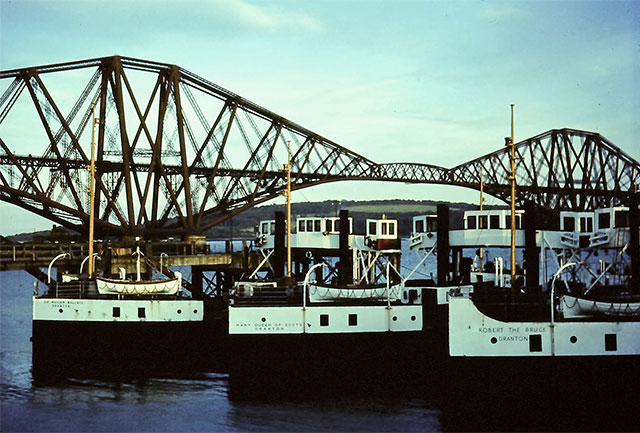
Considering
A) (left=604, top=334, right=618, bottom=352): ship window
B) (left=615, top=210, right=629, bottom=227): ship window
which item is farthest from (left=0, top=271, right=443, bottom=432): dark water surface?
(left=615, top=210, right=629, bottom=227): ship window

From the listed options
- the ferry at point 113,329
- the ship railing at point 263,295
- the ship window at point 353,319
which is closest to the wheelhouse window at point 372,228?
the ship railing at point 263,295

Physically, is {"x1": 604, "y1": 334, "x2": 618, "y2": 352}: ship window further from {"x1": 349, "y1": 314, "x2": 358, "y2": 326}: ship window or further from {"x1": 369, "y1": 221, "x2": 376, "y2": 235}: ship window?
{"x1": 369, "y1": 221, "x2": 376, "y2": 235}: ship window

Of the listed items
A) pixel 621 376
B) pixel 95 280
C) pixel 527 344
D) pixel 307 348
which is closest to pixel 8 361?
pixel 95 280

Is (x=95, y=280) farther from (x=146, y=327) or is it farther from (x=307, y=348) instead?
(x=307, y=348)

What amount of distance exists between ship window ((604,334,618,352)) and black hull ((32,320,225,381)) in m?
20.8

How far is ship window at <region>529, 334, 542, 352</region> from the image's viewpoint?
29.5 meters

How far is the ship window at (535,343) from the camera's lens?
96.9 feet

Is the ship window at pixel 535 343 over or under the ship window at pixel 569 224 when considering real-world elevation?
under

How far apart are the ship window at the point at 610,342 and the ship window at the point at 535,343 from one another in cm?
296

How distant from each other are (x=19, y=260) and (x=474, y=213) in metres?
31.3

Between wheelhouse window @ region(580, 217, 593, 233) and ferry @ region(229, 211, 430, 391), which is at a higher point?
wheelhouse window @ region(580, 217, 593, 233)

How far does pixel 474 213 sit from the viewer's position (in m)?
45.4

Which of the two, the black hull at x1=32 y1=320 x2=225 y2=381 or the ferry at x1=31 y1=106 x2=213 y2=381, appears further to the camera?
the ferry at x1=31 y1=106 x2=213 y2=381

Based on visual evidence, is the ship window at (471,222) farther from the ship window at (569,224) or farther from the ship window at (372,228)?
the ship window at (372,228)
